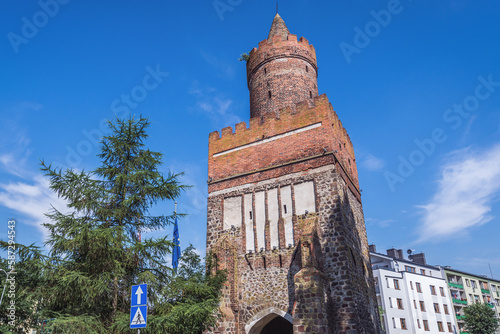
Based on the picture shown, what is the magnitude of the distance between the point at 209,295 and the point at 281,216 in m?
4.43

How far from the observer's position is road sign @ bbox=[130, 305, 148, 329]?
8398 mm

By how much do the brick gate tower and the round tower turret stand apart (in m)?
0.07

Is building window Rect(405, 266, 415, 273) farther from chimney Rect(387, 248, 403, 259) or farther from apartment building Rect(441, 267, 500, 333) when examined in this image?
apartment building Rect(441, 267, 500, 333)

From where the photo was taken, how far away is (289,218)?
16.7m

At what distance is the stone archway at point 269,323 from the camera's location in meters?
15.4

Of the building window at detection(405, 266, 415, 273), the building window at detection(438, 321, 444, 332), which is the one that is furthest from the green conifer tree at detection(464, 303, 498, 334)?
the building window at detection(405, 266, 415, 273)

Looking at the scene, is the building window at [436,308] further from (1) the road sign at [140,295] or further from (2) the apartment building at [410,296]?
(1) the road sign at [140,295]

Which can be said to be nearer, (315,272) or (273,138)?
(315,272)

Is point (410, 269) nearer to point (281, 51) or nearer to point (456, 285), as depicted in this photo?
point (456, 285)

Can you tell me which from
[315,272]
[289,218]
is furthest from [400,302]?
[315,272]

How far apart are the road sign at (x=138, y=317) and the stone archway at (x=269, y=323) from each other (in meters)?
7.93

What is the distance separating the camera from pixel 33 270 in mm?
12242

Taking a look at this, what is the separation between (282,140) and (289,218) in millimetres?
3839

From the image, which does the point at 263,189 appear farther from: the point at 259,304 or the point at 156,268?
the point at 156,268
